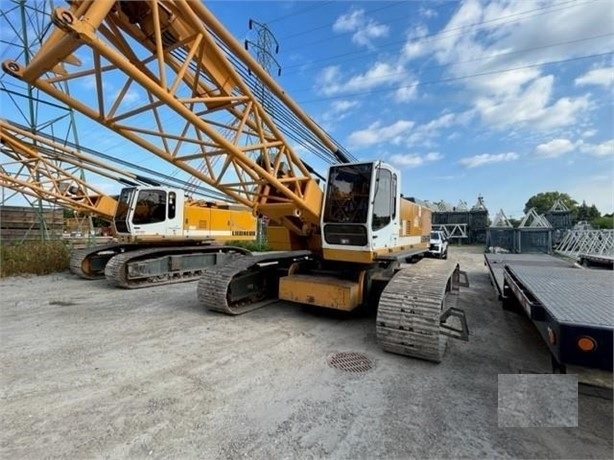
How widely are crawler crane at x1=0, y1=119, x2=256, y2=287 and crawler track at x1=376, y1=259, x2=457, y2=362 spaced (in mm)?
7156

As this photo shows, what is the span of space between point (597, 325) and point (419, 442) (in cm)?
152

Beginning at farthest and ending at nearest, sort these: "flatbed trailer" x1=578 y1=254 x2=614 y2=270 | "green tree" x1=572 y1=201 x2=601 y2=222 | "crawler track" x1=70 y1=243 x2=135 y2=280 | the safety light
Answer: "green tree" x1=572 y1=201 x2=601 y2=222 < "crawler track" x1=70 y1=243 x2=135 y2=280 < "flatbed trailer" x1=578 y1=254 x2=614 y2=270 < the safety light

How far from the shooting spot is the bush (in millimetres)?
10797

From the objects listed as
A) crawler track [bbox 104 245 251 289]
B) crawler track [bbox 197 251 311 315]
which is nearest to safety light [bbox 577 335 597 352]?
crawler track [bbox 197 251 311 315]

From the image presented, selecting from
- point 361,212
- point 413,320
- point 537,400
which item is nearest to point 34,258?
point 361,212

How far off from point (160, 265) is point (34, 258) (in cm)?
542

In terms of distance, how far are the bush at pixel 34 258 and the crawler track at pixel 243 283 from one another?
343 inches

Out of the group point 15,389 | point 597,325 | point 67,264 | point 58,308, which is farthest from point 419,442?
point 67,264

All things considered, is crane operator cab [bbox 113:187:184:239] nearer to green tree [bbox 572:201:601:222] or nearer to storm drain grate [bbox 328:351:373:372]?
storm drain grate [bbox 328:351:373:372]

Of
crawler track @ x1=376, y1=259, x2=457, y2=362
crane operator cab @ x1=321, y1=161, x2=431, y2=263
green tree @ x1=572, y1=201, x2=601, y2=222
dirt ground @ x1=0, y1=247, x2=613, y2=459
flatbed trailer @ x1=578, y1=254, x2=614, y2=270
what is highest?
green tree @ x1=572, y1=201, x2=601, y2=222

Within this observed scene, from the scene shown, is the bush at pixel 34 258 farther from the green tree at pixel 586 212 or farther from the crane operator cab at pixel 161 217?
the green tree at pixel 586 212

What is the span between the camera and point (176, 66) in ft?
14.4

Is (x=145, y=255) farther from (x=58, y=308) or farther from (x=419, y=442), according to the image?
(x=419, y=442)

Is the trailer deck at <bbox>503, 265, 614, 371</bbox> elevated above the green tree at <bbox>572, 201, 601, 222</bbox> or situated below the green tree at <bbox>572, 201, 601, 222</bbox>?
below
